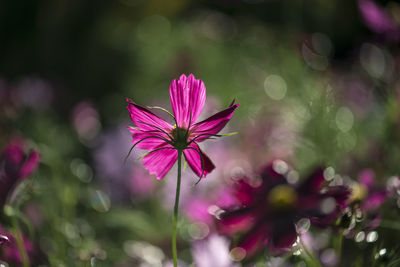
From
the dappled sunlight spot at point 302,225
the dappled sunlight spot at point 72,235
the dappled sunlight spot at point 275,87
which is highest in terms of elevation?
Result: the dappled sunlight spot at point 302,225

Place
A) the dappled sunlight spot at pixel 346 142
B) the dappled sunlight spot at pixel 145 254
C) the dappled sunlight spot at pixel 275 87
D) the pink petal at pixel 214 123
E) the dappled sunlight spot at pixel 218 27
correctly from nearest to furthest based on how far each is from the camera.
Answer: the pink petal at pixel 214 123, the dappled sunlight spot at pixel 145 254, the dappled sunlight spot at pixel 346 142, the dappled sunlight spot at pixel 275 87, the dappled sunlight spot at pixel 218 27

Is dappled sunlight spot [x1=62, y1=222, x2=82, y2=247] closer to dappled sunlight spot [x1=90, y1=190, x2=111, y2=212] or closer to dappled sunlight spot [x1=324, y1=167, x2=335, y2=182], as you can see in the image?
dappled sunlight spot [x1=90, y1=190, x2=111, y2=212]

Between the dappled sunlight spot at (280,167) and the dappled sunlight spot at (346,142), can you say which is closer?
the dappled sunlight spot at (280,167)

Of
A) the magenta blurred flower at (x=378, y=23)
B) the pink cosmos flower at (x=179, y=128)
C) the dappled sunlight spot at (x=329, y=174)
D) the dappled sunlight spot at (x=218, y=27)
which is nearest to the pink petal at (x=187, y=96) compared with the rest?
the pink cosmos flower at (x=179, y=128)

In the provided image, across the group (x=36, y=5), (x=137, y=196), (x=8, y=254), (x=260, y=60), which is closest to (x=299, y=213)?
(x=8, y=254)

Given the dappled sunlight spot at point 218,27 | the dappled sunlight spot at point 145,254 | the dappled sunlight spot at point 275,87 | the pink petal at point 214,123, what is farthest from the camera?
the dappled sunlight spot at point 218,27

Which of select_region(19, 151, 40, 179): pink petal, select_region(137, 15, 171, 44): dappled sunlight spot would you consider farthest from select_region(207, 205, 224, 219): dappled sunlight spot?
select_region(137, 15, 171, 44): dappled sunlight spot

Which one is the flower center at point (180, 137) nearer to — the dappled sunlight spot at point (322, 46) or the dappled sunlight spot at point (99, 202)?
the dappled sunlight spot at point (99, 202)
